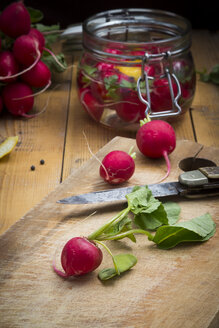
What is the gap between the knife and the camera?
94 cm

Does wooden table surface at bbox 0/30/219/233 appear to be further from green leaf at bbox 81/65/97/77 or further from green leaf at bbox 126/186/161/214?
green leaf at bbox 126/186/161/214

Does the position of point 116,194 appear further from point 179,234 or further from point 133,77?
point 133,77

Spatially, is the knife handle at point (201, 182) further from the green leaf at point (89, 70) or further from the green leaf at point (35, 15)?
the green leaf at point (35, 15)

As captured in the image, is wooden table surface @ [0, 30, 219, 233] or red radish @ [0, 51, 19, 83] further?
red radish @ [0, 51, 19, 83]

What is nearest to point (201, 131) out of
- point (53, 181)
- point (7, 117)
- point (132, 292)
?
point (53, 181)

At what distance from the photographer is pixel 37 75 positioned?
1.44 m

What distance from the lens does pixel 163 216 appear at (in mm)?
857

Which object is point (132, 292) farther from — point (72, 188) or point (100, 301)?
point (72, 188)

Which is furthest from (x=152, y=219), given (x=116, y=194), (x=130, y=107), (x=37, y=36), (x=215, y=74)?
(x=215, y=74)

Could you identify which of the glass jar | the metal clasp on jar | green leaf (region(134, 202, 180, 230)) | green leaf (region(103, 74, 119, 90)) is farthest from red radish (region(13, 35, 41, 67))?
green leaf (region(134, 202, 180, 230))

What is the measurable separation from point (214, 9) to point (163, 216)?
1.65 meters

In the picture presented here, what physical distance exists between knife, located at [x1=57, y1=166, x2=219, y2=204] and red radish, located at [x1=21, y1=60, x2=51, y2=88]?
632 millimetres

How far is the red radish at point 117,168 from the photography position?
99 centimetres

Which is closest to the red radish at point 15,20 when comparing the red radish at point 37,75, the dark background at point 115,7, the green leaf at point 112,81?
the red radish at point 37,75
